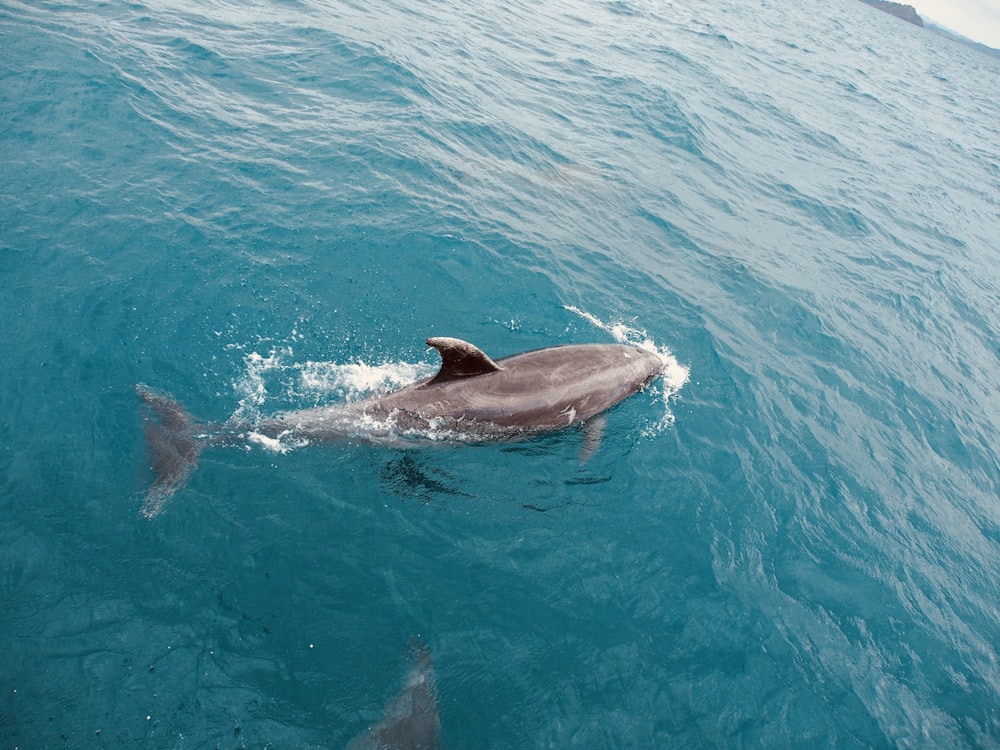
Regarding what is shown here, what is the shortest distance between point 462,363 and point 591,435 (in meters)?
2.79

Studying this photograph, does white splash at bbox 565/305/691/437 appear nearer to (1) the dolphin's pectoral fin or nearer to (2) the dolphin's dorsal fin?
(1) the dolphin's pectoral fin

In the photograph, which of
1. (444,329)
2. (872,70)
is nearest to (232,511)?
(444,329)

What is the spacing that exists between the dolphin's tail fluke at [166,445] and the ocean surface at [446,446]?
0.14m

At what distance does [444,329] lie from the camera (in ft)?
40.9

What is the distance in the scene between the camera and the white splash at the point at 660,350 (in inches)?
487

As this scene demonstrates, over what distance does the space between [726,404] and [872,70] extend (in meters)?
58.1

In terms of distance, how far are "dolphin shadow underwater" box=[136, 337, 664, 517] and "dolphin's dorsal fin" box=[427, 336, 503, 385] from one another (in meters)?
0.02

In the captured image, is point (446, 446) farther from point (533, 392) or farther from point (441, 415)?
point (533, 392)

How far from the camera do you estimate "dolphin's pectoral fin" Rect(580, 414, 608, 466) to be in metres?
10.7

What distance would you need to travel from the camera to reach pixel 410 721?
7094 millimetres

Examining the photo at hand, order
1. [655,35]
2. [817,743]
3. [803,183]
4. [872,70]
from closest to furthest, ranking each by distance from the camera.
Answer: [817,743]
[803,183]
[655,35]
[872,70]

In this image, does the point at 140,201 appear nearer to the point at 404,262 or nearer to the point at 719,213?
the point at 404,262

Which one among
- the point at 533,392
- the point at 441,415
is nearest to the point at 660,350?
the point at 533,392

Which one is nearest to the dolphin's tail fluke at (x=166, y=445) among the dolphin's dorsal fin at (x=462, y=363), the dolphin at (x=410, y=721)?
the dolphin's dorsal fin at (x=462, y=363)
